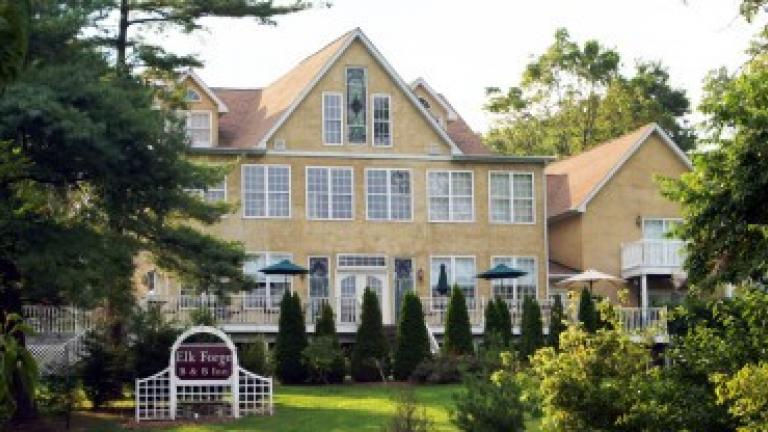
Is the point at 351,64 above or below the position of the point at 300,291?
above

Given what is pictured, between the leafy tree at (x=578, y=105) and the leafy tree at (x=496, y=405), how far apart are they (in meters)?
45.4

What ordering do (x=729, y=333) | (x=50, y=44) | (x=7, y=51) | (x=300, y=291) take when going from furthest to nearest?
(x=300, y=291), (x=50, y=44), (x=729, y=333), (x=7, y=51)

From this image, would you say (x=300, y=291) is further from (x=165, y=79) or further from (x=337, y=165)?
(x=165, y=79)

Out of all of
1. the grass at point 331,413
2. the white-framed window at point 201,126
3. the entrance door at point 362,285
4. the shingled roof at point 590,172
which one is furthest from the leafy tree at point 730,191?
the shingled roof at point 590,172

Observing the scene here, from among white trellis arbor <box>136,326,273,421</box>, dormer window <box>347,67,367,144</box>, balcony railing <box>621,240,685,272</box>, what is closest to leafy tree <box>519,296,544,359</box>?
balcony railing <box>621,240,685,272</box>

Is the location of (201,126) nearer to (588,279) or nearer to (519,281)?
(519,281)

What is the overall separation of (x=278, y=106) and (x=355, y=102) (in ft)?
8.18

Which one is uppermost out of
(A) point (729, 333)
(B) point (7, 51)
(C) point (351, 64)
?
(C) point (351, 64)

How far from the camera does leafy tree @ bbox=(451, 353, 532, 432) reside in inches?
643

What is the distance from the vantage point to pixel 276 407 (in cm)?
2616

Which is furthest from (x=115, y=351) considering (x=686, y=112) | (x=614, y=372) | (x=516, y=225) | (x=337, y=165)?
(x=686, y=112)

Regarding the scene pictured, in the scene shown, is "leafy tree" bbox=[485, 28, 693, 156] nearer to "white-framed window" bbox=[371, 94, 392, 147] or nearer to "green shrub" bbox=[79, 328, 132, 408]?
"white-framed window" bbox=[371, 94, 392, 147]

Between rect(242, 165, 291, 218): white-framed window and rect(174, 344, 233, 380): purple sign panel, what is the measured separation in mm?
14693

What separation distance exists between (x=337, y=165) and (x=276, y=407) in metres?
15.8
